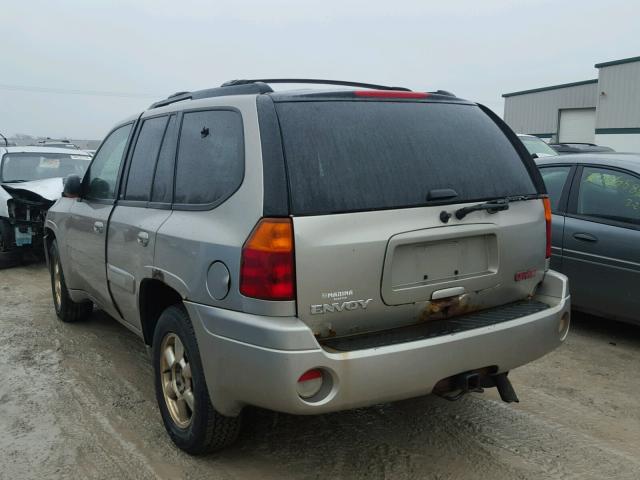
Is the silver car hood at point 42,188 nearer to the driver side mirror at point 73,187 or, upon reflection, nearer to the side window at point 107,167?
the driver side mirror at point 73,187

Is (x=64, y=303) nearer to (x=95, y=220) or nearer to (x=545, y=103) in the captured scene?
(x=95, y=220)

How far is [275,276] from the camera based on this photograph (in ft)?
8.44

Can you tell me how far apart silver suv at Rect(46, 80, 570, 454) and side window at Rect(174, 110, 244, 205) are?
0.04 feet

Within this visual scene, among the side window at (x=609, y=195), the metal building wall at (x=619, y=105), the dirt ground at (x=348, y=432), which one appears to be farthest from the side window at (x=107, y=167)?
the metal building wall at (x=619, y=105)

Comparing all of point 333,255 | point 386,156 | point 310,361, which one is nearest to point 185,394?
point 310,361

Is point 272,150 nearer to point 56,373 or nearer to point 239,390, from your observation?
point 239,390

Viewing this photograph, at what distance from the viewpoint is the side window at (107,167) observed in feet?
14.2

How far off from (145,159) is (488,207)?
7.02ft

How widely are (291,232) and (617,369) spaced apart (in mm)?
3174

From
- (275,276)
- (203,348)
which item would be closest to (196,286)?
(203,348)

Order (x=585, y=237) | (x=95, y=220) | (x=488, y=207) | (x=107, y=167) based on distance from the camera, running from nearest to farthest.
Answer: (x=488, y=207) → (x=95, y=220) → (x=107, y=167) → (x=585, y=237)

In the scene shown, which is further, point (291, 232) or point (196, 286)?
point (196, 286)

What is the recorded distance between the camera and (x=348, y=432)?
3.51 meters

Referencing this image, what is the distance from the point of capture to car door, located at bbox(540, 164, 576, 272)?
5309 millimetres
